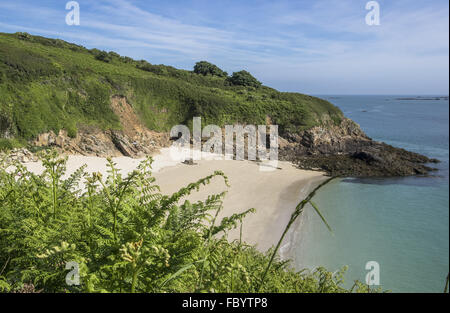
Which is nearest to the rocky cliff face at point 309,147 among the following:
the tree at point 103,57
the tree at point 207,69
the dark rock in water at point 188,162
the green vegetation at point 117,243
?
the dark rock in water at point 188,162

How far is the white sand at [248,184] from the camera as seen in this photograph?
650 inches

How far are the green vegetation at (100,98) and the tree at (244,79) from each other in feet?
11.6

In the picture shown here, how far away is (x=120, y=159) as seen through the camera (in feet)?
84.4

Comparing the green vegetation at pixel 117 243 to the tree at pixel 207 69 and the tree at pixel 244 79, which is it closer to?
the tree at pixel 244 79

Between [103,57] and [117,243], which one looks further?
[103,57]

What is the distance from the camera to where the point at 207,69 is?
61531mm

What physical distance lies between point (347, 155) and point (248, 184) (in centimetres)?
1754

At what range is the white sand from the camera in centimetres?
1652

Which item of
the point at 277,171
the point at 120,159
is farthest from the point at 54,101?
the point at 277,171

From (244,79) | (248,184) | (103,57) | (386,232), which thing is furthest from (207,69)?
(386,232)

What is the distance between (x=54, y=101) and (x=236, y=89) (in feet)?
102

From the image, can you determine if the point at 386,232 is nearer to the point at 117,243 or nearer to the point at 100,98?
the point at 117,243
